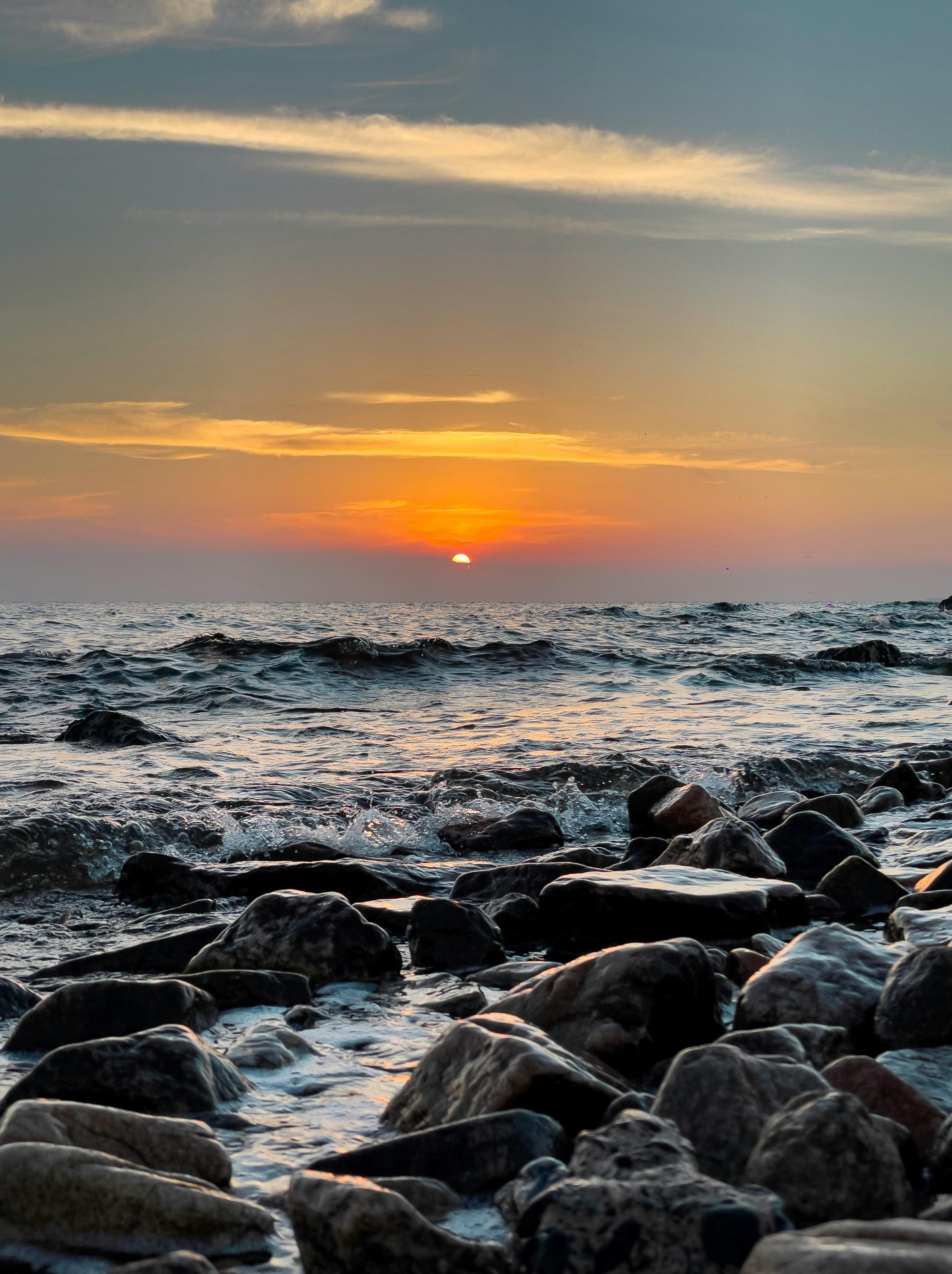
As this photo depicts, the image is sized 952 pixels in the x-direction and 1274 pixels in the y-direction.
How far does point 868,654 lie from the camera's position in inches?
833

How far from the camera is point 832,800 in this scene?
662cm

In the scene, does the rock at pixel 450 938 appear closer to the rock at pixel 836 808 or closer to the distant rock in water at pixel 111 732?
the rock at pixel 836 808

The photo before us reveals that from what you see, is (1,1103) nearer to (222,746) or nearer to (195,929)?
(195,929)

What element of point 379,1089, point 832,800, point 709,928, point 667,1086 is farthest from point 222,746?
point 667,1086

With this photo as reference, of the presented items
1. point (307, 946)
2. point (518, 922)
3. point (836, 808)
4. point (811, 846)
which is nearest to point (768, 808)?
point (836, 808)

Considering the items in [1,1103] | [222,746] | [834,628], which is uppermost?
[1,1103]

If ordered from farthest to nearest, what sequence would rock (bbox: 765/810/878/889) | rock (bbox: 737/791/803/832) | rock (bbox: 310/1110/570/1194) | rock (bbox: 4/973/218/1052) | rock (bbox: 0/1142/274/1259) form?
rock (bbox: 737/791/803/832) < rock (bbox: 765/810/878/889) < rock (bbox: 4/973/218/1052) < rock (bbox: 310/1110/570/1194) < rock (bbox: 0/1142/274/1259)

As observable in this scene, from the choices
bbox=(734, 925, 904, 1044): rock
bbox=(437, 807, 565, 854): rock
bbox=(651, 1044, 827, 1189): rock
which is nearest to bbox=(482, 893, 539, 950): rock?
bbox=(734, 925, 904, 1044): rock

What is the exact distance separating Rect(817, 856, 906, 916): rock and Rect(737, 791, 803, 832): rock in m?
1.57

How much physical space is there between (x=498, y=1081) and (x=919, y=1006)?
114cm

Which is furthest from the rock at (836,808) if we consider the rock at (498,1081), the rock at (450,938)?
the rock at (498,1081)

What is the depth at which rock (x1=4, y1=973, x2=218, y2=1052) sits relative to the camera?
298 centimetres

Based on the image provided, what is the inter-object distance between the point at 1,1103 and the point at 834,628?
3368cm

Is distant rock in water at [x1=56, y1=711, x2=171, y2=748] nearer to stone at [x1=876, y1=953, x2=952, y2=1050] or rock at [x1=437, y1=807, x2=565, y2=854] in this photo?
rock at [x1=437, y1=807, x2=565, y2=854]
